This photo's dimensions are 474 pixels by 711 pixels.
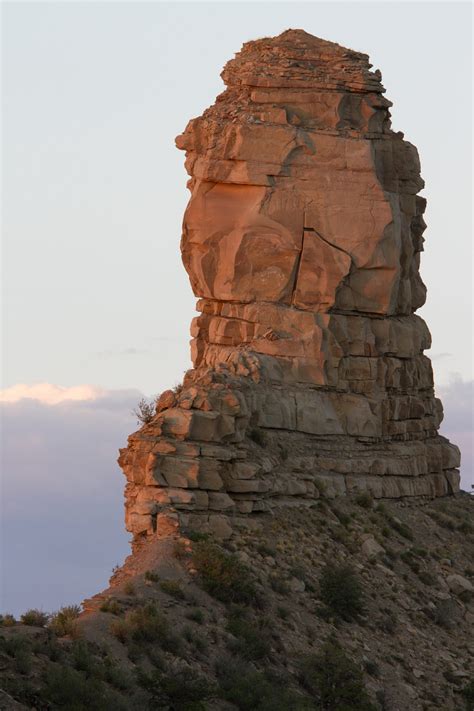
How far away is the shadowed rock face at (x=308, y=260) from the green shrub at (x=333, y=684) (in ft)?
25.8

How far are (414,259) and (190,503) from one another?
1498 centimetres

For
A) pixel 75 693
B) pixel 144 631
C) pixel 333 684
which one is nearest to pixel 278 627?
pixel 333 684

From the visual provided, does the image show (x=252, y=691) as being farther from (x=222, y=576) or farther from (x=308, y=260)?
(x=308, y=260)

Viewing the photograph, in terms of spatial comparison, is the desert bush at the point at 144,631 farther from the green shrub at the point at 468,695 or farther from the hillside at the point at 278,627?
the green shrub at the point at 468,695

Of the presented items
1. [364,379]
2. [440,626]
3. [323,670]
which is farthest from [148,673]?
[364,379]

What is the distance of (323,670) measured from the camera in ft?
209

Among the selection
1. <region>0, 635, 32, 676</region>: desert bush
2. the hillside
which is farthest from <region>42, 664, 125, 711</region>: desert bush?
<region>0, 635, 32, 676</region>: desert bush

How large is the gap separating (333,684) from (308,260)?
49.8ft

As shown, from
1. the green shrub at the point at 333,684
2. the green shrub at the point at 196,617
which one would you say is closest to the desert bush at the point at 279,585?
the green shrub at the point at 333,684

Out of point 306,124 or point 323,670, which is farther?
point 306,124

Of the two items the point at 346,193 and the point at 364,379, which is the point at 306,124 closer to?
Answer: the point at 346,193

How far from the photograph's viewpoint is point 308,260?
74.3 m

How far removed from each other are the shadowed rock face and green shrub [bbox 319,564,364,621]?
3.60 meters

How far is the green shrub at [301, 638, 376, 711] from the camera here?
63188 millimetres
